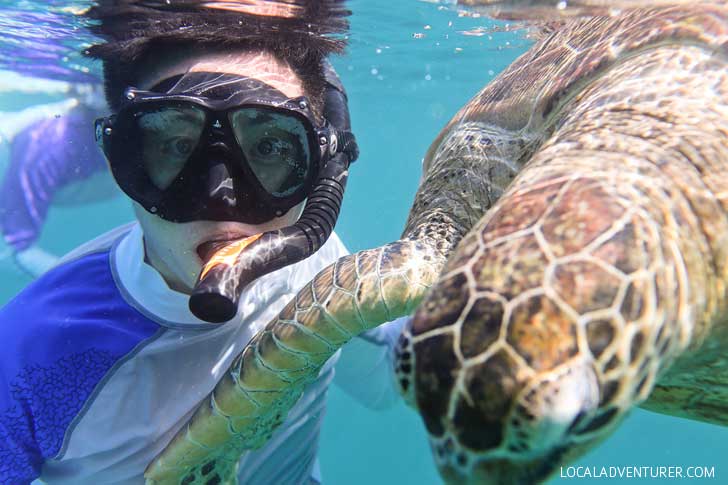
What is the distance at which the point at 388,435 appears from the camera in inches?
802

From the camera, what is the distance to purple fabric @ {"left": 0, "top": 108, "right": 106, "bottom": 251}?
272 inches

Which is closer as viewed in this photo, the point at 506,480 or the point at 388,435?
the point at 506,480

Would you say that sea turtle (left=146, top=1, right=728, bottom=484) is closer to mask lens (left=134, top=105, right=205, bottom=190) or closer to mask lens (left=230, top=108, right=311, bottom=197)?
mask lens (left=230, top=108, right=311, bottom=197)

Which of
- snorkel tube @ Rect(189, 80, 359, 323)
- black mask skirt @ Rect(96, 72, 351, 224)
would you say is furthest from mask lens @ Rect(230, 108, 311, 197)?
snorkel tube @ Rect(189, 80, 359, 323)

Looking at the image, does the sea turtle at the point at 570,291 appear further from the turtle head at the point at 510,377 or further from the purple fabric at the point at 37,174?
the purple fabric at the point at 37,174

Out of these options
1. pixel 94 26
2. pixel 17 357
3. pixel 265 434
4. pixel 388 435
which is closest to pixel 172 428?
pixel 265 434

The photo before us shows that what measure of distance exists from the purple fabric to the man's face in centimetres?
494

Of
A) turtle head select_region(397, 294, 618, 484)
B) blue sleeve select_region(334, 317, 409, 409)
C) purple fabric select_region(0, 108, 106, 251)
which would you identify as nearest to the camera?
turtle head select_region(397, 294, 618, 484)

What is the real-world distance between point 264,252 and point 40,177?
6400mm

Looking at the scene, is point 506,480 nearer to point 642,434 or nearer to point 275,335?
point 275,335

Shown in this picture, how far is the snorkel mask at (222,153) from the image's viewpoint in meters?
2.17

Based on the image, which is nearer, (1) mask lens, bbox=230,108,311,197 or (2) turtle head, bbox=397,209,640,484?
(2) turtle head, bbox=397,209,640,484

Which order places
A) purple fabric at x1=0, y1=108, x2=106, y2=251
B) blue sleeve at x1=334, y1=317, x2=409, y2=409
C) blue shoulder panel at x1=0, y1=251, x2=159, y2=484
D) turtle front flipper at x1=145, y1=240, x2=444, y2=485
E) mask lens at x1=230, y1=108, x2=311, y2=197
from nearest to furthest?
turtle front flipper at x1=145, y1=240, x2=444, y2=485, blue shoulder panel at x1=0, y1=251, x2=159, y2=484, mask lens at x1=230, y1=108, x2=311, y2=197, blue sleeve at x1=334, y1=317, x2=409, y2=409, purple fabric at x1=0, y1=108, x2=106, y2=251

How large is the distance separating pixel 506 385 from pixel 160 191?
1.87 metres
